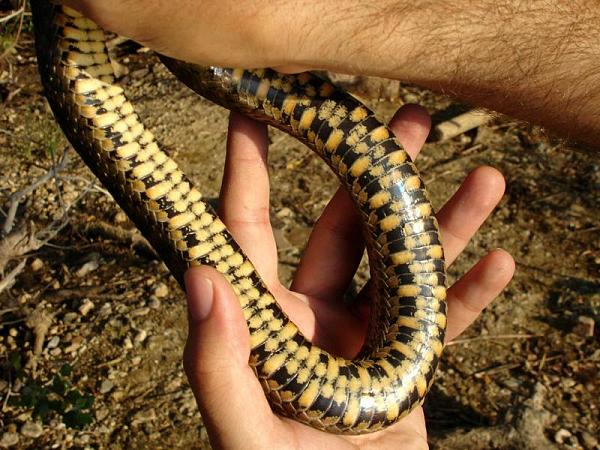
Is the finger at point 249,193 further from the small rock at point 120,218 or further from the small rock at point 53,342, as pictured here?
the small rock at point 120,218

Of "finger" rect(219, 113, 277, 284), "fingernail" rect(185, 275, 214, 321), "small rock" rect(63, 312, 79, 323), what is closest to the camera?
"fingernail" rect(185, 275, 214, 321)

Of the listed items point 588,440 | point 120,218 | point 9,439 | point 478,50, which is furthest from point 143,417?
point 478,50

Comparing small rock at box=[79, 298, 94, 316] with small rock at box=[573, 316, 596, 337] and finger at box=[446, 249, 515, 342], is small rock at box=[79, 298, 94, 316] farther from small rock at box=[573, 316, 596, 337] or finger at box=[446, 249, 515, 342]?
small rock at box=[573, 316, 596, 337]

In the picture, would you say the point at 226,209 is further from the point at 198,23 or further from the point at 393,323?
the point at 198,23

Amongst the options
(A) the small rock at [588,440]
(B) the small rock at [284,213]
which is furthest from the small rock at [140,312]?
(A) the small rock at [588,440]

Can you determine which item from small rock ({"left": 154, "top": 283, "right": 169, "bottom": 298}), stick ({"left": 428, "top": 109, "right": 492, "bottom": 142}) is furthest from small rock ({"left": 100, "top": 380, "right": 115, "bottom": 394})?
stick ({"left": 428, "top": 109, "right": 492, "bottom": 142})

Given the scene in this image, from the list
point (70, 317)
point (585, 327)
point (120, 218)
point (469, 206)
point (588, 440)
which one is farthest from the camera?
point (120, 218)

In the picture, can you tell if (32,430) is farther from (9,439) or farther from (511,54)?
(511,54)
